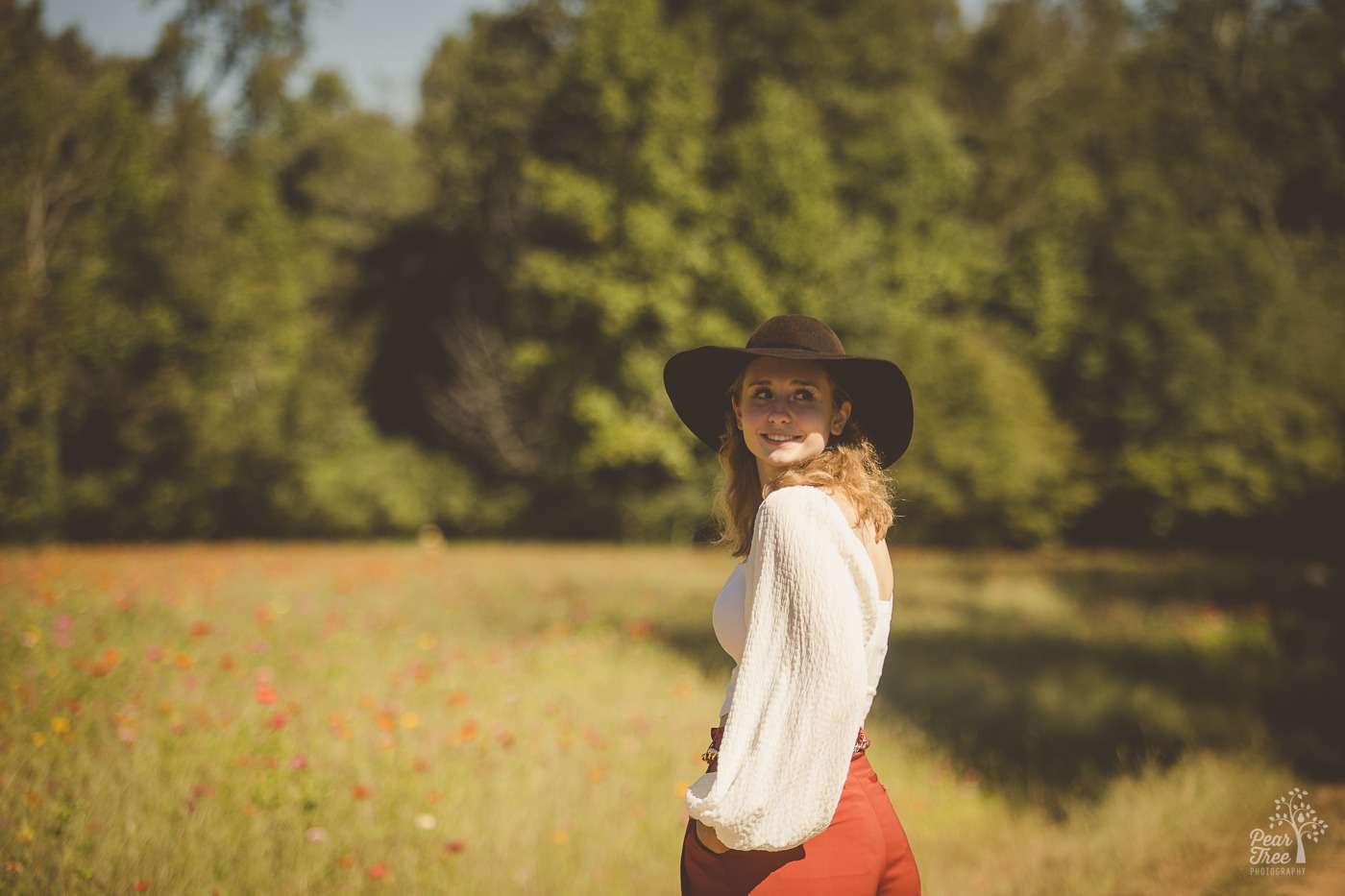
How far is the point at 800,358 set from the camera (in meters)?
2.19

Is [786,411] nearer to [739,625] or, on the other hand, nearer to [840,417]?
[840,417]

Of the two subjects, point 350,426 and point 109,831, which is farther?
point 350,426

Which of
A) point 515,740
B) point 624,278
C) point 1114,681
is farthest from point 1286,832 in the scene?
point 624,278

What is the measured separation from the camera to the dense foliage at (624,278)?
1962cm

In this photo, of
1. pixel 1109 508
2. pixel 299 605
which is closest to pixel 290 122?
pixel 299 605

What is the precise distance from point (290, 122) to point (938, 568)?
25259 mm

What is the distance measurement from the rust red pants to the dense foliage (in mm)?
18073

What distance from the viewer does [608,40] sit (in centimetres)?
2422

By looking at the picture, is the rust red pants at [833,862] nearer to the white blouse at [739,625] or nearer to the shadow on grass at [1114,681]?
the white blouse at [739,625]

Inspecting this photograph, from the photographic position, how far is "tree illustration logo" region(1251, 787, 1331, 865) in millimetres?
4906

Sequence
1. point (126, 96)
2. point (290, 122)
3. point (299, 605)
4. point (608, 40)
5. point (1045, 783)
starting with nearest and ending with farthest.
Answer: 1. point (1045, 783)
2. point (299, 605)
3. point (126, 96)
4. point (608, 40)
5. point (290, 122)

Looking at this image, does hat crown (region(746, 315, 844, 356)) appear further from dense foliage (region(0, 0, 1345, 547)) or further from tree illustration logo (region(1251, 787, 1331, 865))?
dense foliage (region(0, 0, 1345, 547))

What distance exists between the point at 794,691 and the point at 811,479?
0.52 meters

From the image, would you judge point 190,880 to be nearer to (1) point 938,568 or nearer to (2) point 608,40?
(1) point 938,568
